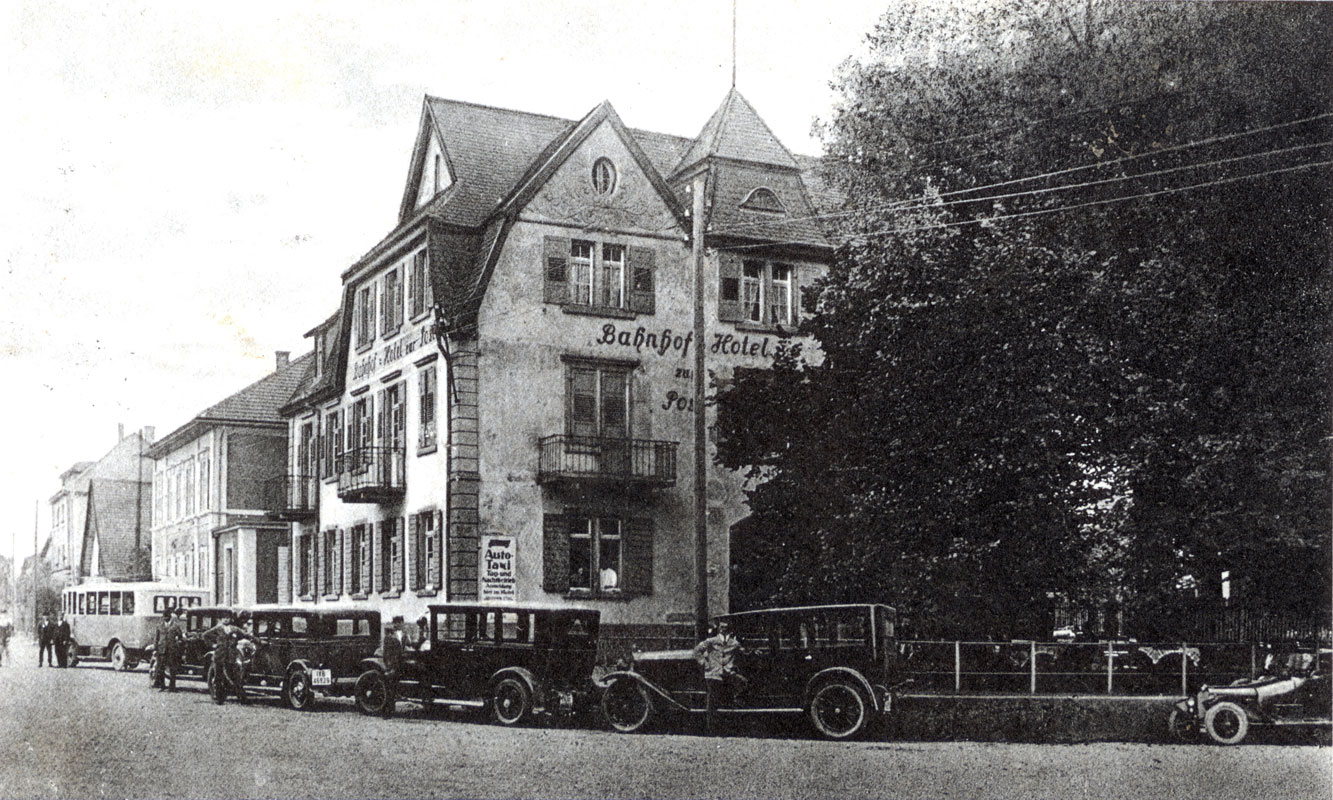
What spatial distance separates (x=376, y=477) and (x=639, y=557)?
20.6ft

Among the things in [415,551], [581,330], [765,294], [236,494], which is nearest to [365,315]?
[415,551]

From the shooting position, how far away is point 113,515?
187 ft

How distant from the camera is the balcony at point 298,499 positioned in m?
34.0

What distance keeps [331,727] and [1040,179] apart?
13.3 meters

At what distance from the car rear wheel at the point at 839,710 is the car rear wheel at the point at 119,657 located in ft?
79.9

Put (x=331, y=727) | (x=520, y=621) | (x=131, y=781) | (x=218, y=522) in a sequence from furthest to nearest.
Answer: (x=218, y=522) < (x=520, y=621) < (x=331, y=727) < (x=131, y=781)

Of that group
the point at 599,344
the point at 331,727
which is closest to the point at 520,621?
the point at 331,727

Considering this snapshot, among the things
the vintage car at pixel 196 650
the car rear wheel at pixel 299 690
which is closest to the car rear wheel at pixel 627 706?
the car rear wheel at pixel 299 690

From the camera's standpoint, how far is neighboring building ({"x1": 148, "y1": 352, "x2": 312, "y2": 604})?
41.3 meters

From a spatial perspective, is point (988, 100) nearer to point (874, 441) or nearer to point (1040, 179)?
point (1040, 179)

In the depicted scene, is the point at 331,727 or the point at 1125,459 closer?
the point at 331,727

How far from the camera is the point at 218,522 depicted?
44.1 metres

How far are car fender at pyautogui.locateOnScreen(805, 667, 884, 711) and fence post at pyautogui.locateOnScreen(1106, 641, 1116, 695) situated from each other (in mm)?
3760

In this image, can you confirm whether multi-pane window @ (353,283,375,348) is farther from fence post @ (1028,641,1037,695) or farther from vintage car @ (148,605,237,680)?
fence post @ (1028,641,1037,695)
